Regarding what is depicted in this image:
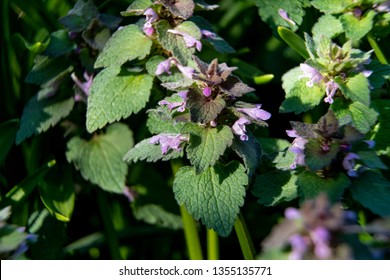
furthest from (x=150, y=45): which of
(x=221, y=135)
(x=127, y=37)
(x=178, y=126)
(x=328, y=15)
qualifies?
(x=328, y=15)

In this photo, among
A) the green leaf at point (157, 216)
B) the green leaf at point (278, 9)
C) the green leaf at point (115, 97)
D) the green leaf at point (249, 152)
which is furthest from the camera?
the green leaf at point (157, 216)

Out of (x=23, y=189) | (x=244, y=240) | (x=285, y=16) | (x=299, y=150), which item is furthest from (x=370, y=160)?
(x=23, y=189)

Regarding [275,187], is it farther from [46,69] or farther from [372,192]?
[46,69]

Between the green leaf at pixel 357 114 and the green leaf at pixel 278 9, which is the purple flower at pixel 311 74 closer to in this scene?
the green leaf at pixel 357 114

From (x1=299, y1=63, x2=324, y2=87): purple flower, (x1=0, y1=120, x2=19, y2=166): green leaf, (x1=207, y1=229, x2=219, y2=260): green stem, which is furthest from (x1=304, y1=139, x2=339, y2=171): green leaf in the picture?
(x1=0, y1=120, x2=19, y2=166): green leaf

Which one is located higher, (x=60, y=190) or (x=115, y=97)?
(x=115, y=97)

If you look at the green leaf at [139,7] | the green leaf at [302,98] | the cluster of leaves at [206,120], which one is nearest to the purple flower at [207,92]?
the cluster of leaves at [206,120]

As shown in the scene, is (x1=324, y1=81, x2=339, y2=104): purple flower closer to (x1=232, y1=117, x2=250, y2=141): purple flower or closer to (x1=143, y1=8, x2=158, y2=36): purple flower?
(x1=232, y1=117, x2=250, y2=141): purple flower
